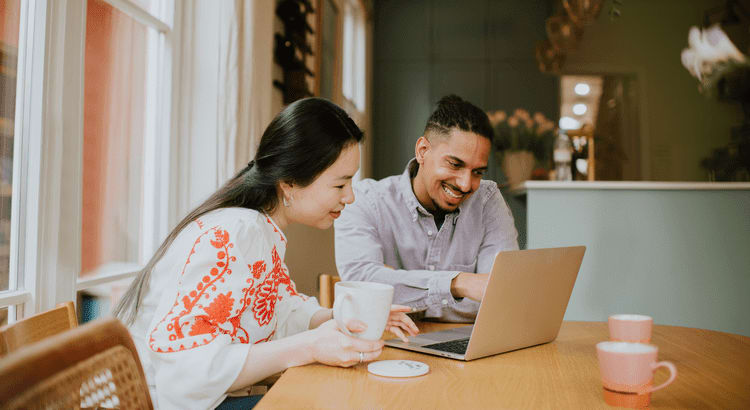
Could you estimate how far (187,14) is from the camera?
6.14 ft

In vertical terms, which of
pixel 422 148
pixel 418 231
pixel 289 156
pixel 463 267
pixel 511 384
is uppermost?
pixel 422 148

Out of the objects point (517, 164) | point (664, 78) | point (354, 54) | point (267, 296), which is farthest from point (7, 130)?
point (664, 78)

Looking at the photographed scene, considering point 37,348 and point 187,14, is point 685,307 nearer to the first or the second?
point 187,14

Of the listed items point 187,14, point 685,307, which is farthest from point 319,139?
point 685,307

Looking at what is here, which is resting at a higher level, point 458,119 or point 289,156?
point 458,119

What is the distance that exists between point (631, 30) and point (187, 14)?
4.50 m

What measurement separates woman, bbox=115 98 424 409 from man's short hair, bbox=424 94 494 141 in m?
0.52

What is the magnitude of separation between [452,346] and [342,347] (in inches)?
10.2

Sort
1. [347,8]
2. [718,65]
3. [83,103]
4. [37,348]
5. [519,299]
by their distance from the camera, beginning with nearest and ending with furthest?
[37,348], [519,299], [83,103], [718,65], [347,8]

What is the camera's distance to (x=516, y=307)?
970mm

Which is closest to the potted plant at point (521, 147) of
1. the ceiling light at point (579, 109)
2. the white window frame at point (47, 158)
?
the ceiling light at point (579, 109)

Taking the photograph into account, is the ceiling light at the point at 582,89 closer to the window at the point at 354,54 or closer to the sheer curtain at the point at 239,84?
the window at the point at 354,54

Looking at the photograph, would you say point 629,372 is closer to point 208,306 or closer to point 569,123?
point 208,306

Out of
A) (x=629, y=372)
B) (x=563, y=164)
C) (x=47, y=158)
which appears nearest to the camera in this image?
(x=629, y=372)
